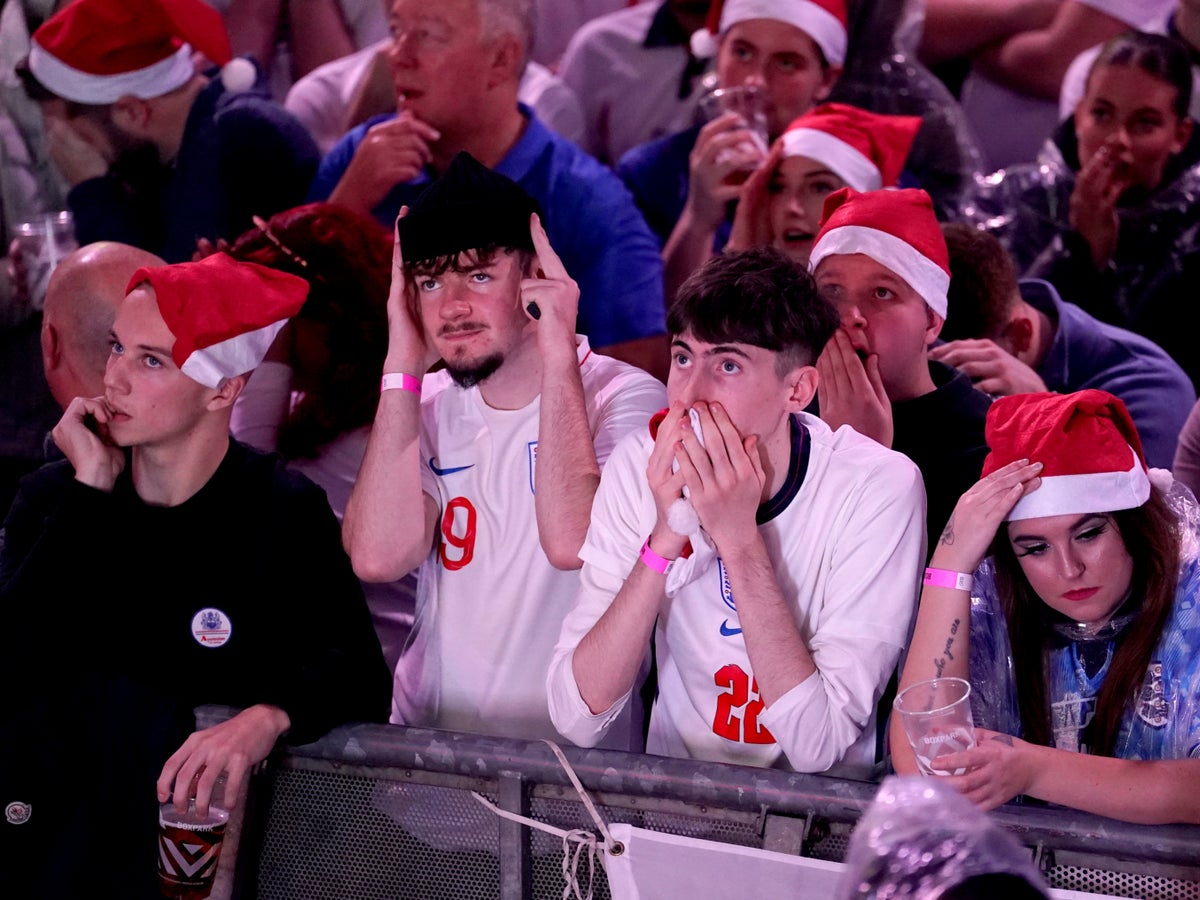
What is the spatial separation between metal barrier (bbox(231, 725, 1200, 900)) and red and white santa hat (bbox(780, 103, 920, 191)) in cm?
201

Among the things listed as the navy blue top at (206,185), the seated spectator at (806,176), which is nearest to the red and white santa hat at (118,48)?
the navy blue top at (206,185)

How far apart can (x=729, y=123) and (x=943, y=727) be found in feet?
7.90

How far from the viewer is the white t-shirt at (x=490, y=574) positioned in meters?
2.72

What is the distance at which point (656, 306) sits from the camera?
407 centimetres

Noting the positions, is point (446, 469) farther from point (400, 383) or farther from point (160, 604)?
point (160, 604)

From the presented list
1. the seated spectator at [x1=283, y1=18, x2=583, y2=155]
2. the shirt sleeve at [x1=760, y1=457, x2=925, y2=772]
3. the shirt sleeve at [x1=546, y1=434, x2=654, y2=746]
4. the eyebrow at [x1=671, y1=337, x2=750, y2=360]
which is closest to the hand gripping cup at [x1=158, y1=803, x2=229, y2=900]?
the shirt sleeve at [x1=546, y1=434, x2=654, y2=746]

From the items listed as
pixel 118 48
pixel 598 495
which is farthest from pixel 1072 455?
pixel 118 48

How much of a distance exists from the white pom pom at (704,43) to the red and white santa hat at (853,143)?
2.84 ft

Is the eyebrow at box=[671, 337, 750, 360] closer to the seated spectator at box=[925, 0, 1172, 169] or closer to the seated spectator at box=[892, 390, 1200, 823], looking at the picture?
the seated spectator at box=[892, 390, 1200, 823]

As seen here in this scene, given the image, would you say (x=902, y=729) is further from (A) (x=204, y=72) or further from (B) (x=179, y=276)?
(A) (x=204, y=72)

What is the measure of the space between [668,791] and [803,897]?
0.79 feet

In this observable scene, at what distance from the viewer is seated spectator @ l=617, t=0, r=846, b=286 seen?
13.5 ft

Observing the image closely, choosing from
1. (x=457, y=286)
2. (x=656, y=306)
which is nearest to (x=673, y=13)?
(x=656, y=306)

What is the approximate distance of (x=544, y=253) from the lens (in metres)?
2.79
